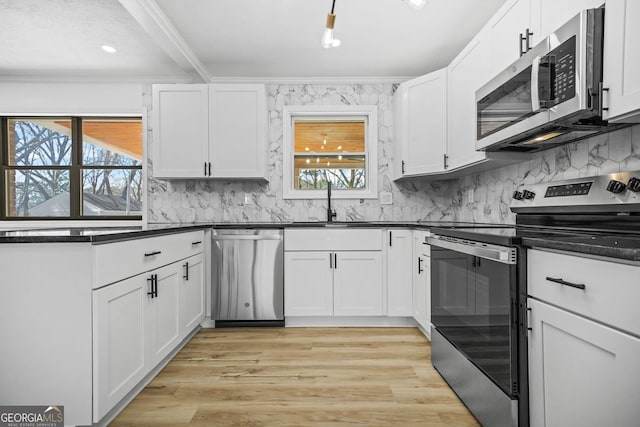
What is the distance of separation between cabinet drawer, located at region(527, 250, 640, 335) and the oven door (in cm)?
12

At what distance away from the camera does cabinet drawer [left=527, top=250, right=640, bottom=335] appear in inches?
37.4

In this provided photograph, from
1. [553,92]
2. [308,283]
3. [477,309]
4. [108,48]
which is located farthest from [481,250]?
[108,48]

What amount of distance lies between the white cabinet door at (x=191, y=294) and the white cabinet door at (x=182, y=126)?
0.99m

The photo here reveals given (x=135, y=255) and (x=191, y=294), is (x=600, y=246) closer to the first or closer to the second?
(x=135, y=255)

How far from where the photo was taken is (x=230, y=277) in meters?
3.20

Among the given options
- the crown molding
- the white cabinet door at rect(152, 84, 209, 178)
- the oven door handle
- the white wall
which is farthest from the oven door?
the white wall

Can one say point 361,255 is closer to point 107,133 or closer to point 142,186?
point 142,186

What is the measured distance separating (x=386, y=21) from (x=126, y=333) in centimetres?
273

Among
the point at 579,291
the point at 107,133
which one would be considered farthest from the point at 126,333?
the point at 107,133

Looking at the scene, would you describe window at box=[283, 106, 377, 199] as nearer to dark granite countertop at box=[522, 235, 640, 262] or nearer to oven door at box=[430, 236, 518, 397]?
oven door at box=[430, 236, 518, 397]

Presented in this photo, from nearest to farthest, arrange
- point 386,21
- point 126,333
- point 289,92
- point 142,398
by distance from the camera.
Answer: point 126,333 < point 142,398 < point 386,21 < point 289,92

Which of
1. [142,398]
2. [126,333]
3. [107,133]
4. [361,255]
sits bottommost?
[142,398]

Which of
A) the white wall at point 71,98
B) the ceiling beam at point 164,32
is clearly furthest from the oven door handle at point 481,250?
the white wall at point 71,98

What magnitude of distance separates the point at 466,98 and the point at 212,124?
226 cm
